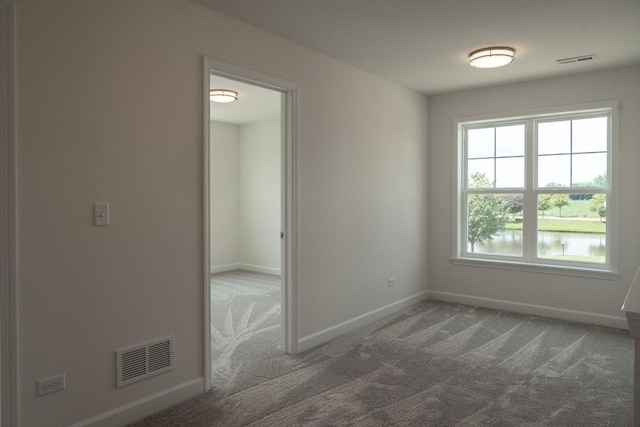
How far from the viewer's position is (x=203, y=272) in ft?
9.73

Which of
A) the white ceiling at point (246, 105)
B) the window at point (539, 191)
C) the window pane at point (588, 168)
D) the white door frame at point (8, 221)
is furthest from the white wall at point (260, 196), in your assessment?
the white door frame at point (8, 221)

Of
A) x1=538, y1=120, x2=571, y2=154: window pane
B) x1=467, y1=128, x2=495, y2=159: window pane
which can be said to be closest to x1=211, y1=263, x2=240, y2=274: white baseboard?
x1=467, y1=128, x2=495, y2=159: window pane

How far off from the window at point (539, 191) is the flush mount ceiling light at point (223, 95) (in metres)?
2.80

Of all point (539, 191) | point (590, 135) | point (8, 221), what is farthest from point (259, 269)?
point (8, 221)

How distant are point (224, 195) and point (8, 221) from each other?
561 centimetres

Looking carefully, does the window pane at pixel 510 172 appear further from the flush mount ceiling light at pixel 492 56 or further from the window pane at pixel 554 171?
the flush mount ceiling light at pixel 492 56

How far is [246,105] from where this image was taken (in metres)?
6.19

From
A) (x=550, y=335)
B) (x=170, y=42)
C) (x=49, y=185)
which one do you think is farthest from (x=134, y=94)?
(x=550, y=335)

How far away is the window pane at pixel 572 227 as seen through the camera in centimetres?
461

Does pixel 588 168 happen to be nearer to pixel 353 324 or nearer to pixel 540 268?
pixel 540 268

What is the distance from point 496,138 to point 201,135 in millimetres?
3703

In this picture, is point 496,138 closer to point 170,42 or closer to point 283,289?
point 283,289

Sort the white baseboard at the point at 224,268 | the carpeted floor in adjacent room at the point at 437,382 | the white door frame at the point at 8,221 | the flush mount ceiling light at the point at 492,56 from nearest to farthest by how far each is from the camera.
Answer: the white door frame at the point at 8,221 → the carpeted floor in adjacent room at the point at 437,382 → the flush mount ceiling light at the point at 492,56 → the white baseboard at the point at 224,268

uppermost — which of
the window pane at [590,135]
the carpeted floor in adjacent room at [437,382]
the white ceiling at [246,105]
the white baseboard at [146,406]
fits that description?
the white ceiling at [246,105]
